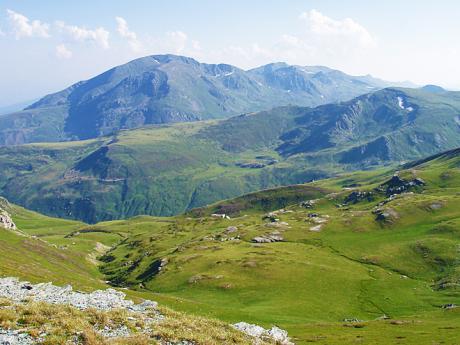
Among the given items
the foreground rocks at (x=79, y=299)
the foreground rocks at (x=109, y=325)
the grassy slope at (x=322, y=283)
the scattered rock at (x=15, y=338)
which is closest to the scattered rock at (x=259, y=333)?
the foreground rocks at (x=109, y=325)

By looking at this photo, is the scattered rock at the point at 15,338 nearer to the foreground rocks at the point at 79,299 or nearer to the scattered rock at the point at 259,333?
the foreground rocks at the point at 79,299

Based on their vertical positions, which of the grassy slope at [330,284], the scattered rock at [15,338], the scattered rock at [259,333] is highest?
the scattered rock at [15,338]

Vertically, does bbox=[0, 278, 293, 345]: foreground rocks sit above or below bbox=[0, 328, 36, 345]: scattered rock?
below

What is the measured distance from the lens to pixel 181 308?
323 feet

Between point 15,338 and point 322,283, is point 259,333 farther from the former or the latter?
point 322,283

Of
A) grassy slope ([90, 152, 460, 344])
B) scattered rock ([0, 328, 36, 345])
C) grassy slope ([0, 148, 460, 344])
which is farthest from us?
grassy slope ([90, 152, 460, 344])

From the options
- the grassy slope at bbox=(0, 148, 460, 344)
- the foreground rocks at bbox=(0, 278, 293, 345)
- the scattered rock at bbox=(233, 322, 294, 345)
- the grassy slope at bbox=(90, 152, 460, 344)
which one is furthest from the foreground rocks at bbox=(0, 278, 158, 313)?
the grassy slope at bbox=(90, 152, 460, 344)

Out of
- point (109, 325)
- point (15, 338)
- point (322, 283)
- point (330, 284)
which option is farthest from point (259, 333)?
point (322, 283)

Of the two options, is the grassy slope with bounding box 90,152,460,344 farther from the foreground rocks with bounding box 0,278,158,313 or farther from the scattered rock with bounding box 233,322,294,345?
the foreground rocks with bounding box 0,278,158,313

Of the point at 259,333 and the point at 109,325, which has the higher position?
the point at 109,325

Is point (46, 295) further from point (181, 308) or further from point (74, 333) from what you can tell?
point (181, 308)

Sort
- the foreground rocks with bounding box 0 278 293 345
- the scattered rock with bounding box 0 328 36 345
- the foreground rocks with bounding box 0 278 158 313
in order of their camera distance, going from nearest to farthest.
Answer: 1. the scattered rock with bounding box 0 328 36 345
2. the foreground rocks with bounding box 0 278 293 345
3. the foreground rocks with bounding box 0 278 158 313

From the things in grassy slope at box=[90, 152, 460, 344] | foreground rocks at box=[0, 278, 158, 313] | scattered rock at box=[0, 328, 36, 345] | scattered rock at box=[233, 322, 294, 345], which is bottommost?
grassy slope at box=[90, 152, 460, 344]

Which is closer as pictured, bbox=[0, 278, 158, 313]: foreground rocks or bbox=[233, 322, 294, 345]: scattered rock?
bbox=[0, 278, 158, 313]: foreground rocks
